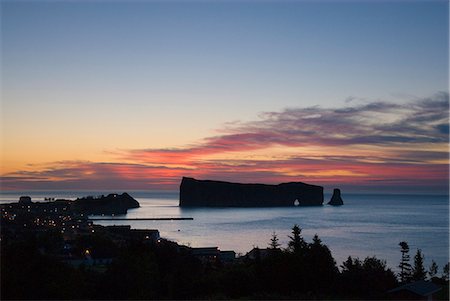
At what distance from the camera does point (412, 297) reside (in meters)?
11.9

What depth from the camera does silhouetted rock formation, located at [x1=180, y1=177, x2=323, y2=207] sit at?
149 metres

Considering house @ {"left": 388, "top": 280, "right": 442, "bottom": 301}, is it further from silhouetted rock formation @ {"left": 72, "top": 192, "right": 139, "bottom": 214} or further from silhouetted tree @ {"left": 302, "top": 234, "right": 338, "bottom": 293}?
silhouetted rock formation @ {"left": 72, "top": 192, "right": 139, "bottom": 214}

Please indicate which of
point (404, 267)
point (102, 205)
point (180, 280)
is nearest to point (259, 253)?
point (180, 280)

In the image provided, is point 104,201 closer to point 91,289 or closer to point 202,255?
point 202,255

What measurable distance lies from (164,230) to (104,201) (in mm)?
49071

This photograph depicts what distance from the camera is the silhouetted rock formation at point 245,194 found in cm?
14875

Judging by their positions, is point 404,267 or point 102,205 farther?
point 102,205

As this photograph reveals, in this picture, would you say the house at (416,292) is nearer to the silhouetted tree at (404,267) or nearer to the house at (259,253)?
the house at (259,253)

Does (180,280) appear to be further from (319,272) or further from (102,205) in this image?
(102,205)

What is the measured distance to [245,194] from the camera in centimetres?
15625

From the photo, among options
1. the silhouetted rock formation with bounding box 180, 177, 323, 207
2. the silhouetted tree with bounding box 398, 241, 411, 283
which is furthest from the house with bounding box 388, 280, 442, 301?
the silhouetted rock formation with bounding box 180, 177, 323, 207

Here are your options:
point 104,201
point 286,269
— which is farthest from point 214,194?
point 286,269

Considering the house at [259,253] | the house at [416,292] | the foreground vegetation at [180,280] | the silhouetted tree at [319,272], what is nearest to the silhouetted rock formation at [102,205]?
the house at [259,253]

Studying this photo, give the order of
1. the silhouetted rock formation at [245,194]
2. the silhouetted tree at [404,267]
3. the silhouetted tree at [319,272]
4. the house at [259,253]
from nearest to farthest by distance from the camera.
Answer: the silhouetted tree at [319,272]
the house at [259,253]
the silhouetted tree at [404,267]
the silhouetted rock formation at [245,194]
